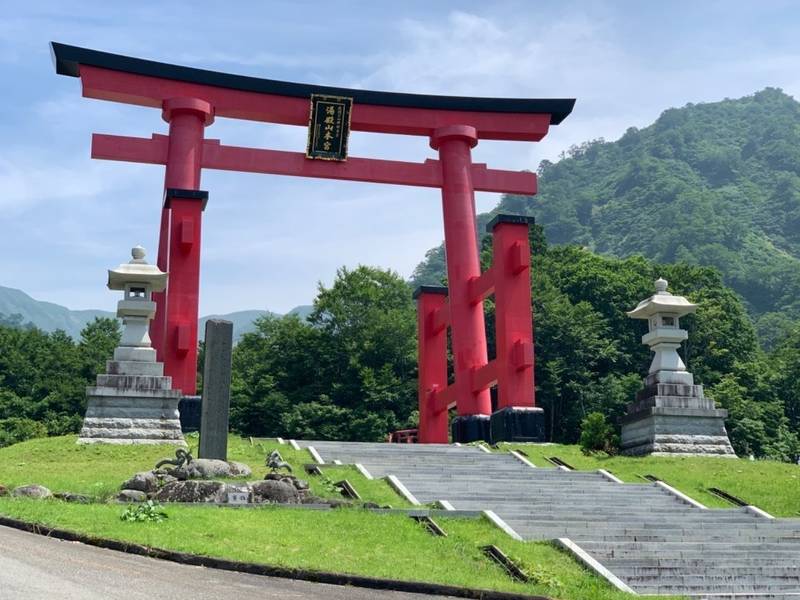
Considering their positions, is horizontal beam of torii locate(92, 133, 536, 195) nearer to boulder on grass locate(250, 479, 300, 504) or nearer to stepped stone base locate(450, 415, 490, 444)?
stepped stone base locate(450, 415, 490, 444)

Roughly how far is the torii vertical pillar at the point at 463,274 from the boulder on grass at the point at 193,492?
39.3ft

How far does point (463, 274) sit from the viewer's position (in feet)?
80.8

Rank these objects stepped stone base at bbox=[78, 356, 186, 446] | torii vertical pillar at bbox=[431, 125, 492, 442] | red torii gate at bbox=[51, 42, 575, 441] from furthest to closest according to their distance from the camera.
→ torii vertical pillar at bbox=[431, 125, 492, 442], red torii gate at bbox=[51, 42, 575, 441], stepped stone base at bbox=[78, 356, 186, 446]

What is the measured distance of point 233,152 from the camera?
23.8 metres

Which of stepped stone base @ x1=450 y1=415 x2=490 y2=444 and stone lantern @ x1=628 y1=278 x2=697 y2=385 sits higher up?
stone lantern @ x1=628 y1=278 x2=697 y2=385

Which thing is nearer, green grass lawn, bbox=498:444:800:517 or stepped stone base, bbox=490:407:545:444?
green grass lawn, bbox=498:444:800:517

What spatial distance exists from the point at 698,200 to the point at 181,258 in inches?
2972

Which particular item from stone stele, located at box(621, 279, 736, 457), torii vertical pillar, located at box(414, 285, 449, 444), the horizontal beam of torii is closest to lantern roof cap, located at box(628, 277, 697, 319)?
stone stele, located at box(621, 279, 736, 457)

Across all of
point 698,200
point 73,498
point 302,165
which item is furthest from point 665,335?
point 698,200

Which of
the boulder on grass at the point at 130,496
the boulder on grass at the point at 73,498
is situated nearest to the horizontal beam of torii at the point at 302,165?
the boulder on grass at the point at 73,498

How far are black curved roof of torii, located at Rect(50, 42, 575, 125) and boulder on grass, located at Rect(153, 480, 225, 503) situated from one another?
14015 millimetres

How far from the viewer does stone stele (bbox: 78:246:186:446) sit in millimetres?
18453

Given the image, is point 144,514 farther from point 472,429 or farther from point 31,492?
point 472,429

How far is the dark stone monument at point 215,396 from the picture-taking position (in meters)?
14.6
